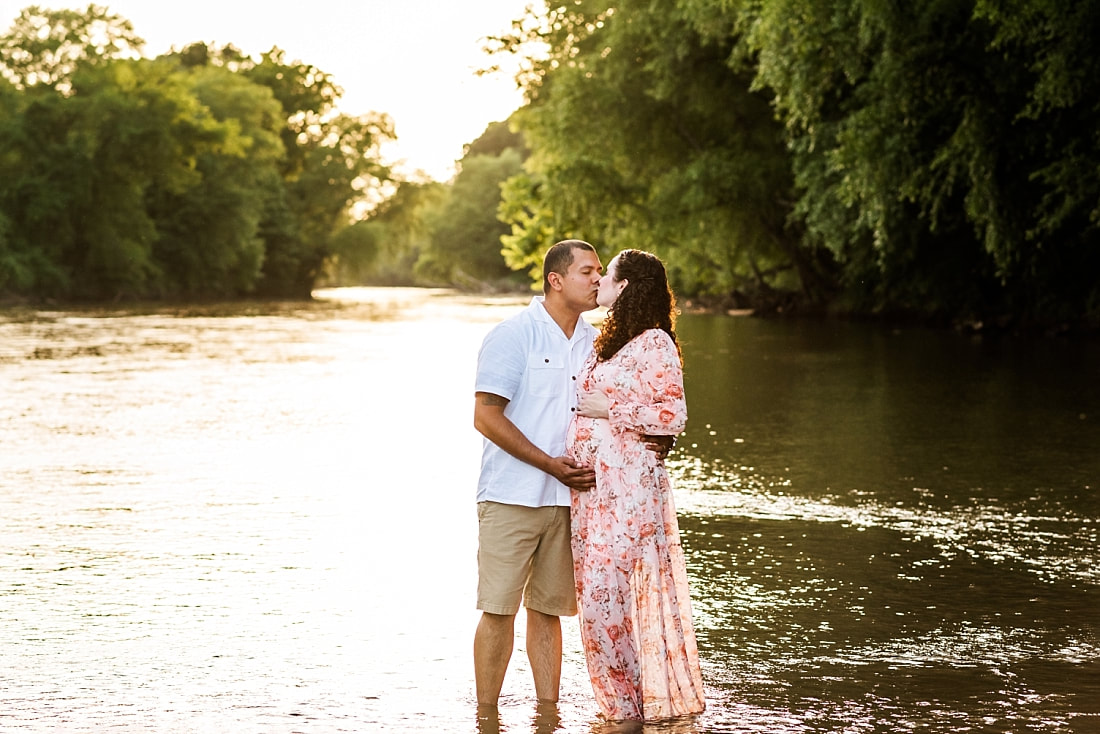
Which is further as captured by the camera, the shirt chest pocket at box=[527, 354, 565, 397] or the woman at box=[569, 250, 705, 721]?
the shirt chest pocket at box=[527, 354, 565, 397]

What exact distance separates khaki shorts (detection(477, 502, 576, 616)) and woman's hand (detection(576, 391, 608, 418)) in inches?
16.1

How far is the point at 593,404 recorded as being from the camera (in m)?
5.47

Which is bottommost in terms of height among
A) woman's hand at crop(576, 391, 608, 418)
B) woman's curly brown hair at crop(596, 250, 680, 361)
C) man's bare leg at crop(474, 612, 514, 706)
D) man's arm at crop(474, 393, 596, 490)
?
man's bare leg at crop(474, 612, 514, 706)

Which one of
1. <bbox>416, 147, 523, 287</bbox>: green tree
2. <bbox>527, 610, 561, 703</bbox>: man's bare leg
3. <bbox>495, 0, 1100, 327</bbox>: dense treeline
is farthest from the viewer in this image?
<bbox>416, 147, 523, 287</bbox>: green tree

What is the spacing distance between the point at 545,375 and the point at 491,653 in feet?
3.49

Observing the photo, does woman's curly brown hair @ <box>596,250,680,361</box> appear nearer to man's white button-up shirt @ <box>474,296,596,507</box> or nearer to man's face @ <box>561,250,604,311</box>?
man's face @ <box>561,250,604,311</box>

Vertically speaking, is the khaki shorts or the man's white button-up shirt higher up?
the man's white button-up shirt

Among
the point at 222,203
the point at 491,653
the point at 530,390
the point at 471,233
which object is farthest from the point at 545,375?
the point at 471,233

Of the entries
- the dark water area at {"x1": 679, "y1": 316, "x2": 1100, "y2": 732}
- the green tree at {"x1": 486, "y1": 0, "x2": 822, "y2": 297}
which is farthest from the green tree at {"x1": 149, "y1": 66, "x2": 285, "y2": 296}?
the dark water area at {"x1": 679, "y1": 316, "x2": 1100, "y2": 732}

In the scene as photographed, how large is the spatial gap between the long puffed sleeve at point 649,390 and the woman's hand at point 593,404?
3 cm

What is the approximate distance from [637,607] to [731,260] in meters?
42.1

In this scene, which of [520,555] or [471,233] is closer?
[520,555]

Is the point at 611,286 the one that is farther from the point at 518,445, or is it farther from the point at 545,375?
the point at 518,445

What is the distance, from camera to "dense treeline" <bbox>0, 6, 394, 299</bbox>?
74.1 meters
